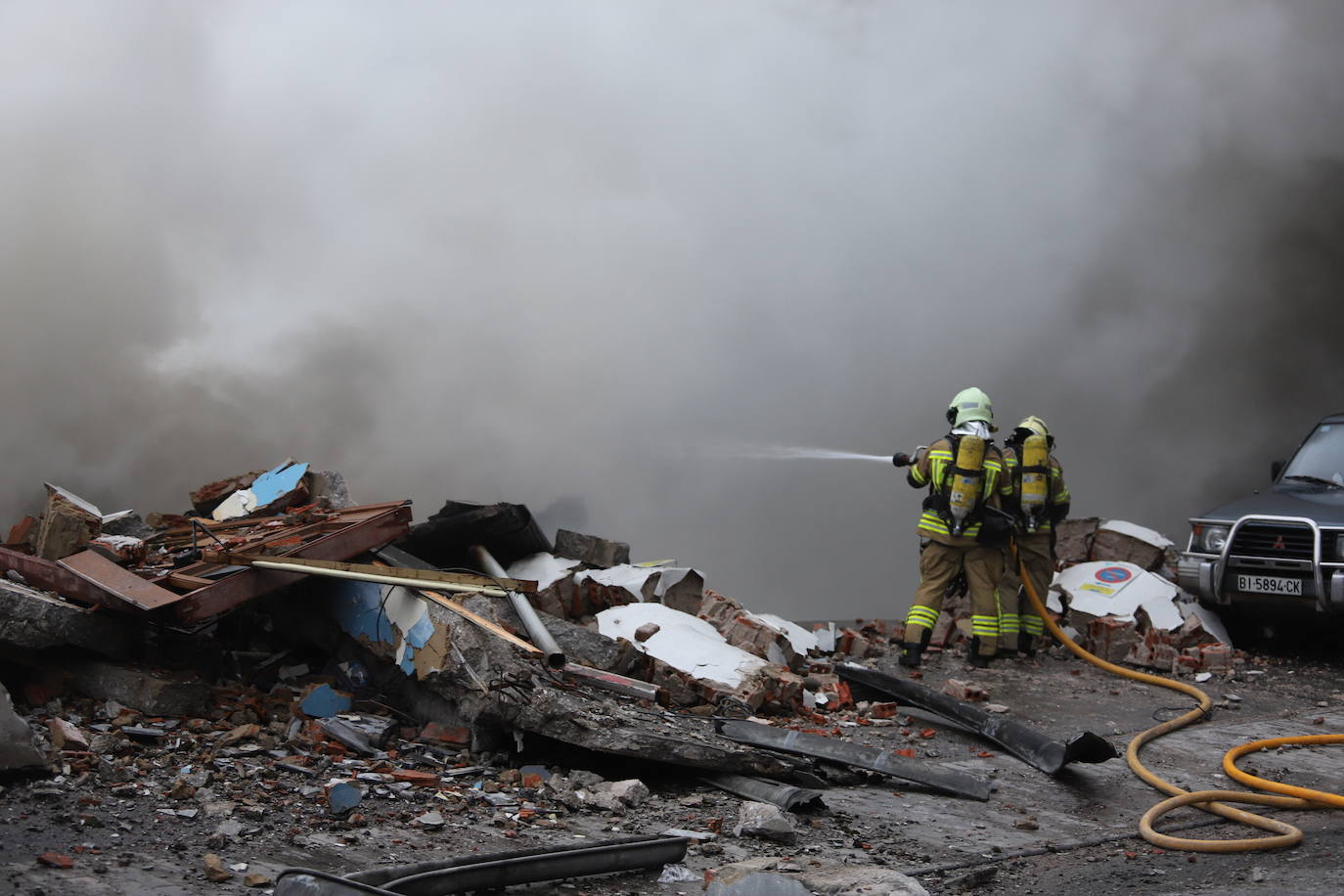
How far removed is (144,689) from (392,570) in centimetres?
116

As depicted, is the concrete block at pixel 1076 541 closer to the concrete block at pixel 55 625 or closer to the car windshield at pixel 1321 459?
the car windshield at pixel 1321 459

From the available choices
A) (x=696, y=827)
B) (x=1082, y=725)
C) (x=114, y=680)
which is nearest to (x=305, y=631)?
(x=114, y=680)

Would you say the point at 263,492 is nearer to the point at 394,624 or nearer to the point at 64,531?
the point at 64,531

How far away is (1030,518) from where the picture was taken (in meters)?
8.08

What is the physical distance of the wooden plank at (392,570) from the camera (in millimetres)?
5109

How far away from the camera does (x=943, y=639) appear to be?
843 centimetres

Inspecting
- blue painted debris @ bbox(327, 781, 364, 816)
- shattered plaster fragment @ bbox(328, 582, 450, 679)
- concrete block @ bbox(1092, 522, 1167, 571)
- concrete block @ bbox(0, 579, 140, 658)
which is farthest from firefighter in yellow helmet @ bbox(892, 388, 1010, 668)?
concrete block @ bbox(0, 579, 140, 658)

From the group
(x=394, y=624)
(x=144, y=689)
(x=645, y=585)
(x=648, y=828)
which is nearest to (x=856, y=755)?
(x=648, y=828)

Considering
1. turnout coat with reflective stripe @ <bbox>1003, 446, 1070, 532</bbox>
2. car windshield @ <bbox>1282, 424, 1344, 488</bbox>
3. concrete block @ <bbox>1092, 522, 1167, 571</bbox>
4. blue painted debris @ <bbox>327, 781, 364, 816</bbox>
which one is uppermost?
car windshield @ <bbox>1282, 424, 1344, 488</bbox>

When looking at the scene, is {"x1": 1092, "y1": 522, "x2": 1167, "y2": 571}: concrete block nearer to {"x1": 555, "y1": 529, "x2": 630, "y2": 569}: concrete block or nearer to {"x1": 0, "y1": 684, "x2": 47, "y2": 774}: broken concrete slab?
{"x1": 555, "y1": 529, "x2": 630, "y2": 569}: concrete block

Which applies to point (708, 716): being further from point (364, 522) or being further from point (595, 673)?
point (364, 522)

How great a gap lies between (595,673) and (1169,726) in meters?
3.19

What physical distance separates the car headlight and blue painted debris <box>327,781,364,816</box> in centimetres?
645

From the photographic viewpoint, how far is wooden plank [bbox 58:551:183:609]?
472 cm
